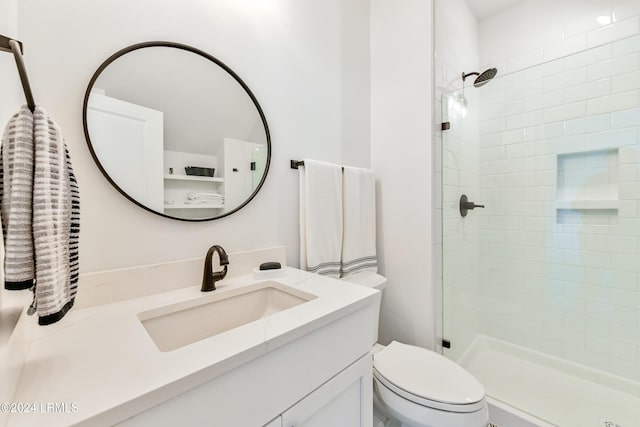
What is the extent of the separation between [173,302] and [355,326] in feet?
1.87

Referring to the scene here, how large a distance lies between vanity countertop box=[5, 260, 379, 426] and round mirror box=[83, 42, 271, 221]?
385 mm

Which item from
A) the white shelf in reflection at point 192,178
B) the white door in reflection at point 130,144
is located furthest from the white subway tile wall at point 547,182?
the white door in reflection at point 130,144

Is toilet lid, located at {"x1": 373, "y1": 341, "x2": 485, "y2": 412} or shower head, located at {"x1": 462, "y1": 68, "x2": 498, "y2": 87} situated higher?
shower head, located at {"x1": 462, "y1": 68, "x2": 498, "y2": 87}

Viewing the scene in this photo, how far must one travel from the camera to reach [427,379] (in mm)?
1036

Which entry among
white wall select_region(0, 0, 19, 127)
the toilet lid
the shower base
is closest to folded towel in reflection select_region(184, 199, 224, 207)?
white wall select_region(0, 0, 19, 127)

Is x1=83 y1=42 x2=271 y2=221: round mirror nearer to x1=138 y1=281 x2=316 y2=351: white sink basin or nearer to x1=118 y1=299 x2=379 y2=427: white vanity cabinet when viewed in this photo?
x1=138 y1=281 x2=316 y2=351: white sink basin

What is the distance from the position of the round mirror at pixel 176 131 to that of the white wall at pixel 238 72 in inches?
1.4

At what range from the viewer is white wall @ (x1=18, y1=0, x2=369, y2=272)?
733 millimetres

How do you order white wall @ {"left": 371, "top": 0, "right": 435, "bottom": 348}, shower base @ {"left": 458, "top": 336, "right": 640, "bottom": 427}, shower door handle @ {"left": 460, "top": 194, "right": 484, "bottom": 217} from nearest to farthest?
shower base @ {"left": 458, "top": 336, "right": 640, "bottom": 427}, white wall @ {"left": 371, "top": 0, "right": 435, "bottom": 348}, shower door handle @ {"left": 460, "top": 194, "right": 484, "bottom": 217}

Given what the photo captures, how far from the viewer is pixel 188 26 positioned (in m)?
0.95

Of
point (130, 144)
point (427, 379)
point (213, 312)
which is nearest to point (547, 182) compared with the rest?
point (427, 379)

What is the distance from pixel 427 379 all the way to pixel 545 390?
0.99 meters

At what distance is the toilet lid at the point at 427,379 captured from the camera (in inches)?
36.0

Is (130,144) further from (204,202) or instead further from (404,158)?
(404,158)
